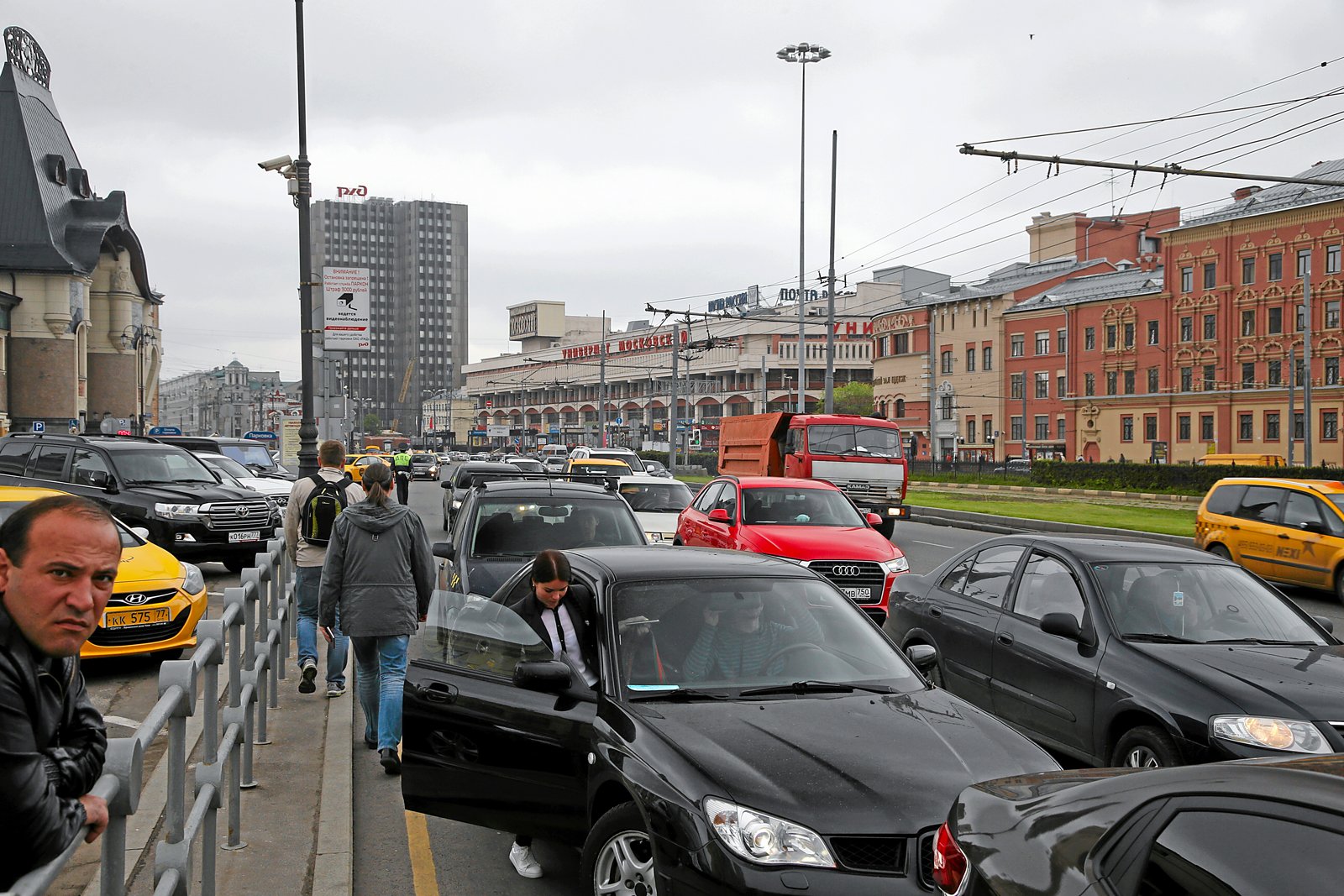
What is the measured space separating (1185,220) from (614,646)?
73435 mm

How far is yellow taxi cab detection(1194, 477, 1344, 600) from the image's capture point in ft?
56.5

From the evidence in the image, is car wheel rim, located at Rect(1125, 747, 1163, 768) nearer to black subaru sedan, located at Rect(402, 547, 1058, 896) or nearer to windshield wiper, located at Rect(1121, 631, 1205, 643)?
windshield wiper, located at Rect(1121, 631, 1205, 643)

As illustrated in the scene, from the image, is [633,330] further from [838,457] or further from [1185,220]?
[838,457]

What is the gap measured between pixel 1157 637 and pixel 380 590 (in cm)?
458

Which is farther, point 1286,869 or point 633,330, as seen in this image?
point 633,330

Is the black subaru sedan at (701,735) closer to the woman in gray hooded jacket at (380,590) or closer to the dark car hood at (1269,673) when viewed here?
the woman in gray hooded jacket at (380,590)

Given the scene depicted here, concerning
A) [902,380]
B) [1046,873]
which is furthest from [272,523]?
[902,380]

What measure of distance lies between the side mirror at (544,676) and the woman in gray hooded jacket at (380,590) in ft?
7.53

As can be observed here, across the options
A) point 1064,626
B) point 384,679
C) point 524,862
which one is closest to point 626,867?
point 524,862

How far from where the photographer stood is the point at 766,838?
412 cm

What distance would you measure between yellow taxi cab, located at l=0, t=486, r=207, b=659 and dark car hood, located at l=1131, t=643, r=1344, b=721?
728cm

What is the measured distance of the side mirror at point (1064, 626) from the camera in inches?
285

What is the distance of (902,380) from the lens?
96.2 metres

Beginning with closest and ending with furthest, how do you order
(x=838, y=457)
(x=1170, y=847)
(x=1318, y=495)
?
(x=1170, y=847) → (x=1318, y=495) → (x=838, y=457)
